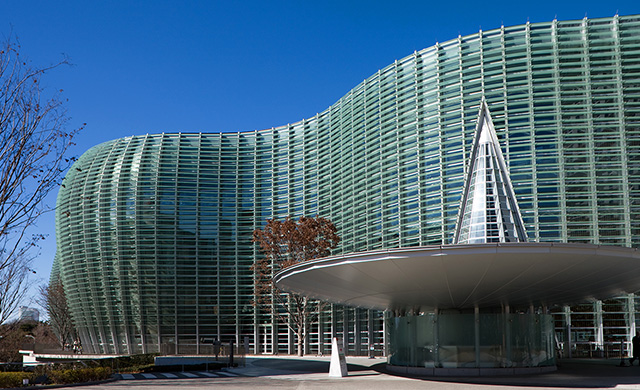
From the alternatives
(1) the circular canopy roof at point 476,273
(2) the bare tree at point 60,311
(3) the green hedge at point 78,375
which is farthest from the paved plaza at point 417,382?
(2) the bare tree at point 60,311

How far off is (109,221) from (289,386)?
56.9 m

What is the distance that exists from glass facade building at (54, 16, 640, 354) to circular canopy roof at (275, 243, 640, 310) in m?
21.8

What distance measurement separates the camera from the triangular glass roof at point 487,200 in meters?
45.3

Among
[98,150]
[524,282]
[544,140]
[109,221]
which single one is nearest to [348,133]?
[544,140]

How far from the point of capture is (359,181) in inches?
2406

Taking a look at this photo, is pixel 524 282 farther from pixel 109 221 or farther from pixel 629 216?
pixel 109 221

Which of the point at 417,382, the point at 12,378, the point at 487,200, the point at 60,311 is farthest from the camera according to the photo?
the point at 60,311

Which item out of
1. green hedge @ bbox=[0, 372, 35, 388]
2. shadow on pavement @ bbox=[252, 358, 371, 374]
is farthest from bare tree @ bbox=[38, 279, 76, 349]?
green hedge @ bbox=[0, 372, 35, 388]

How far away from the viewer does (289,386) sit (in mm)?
23250

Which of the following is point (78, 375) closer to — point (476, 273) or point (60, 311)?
point (476, 273)

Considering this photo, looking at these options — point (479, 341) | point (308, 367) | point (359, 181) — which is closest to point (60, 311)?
point (359, 181)

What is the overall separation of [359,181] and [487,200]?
54.8ft

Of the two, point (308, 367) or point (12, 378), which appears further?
point (308, 367)

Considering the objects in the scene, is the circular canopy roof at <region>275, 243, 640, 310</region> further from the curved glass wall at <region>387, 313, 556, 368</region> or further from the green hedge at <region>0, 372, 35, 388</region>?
the green hedge at <region>0, 372, 35, 388</region>
